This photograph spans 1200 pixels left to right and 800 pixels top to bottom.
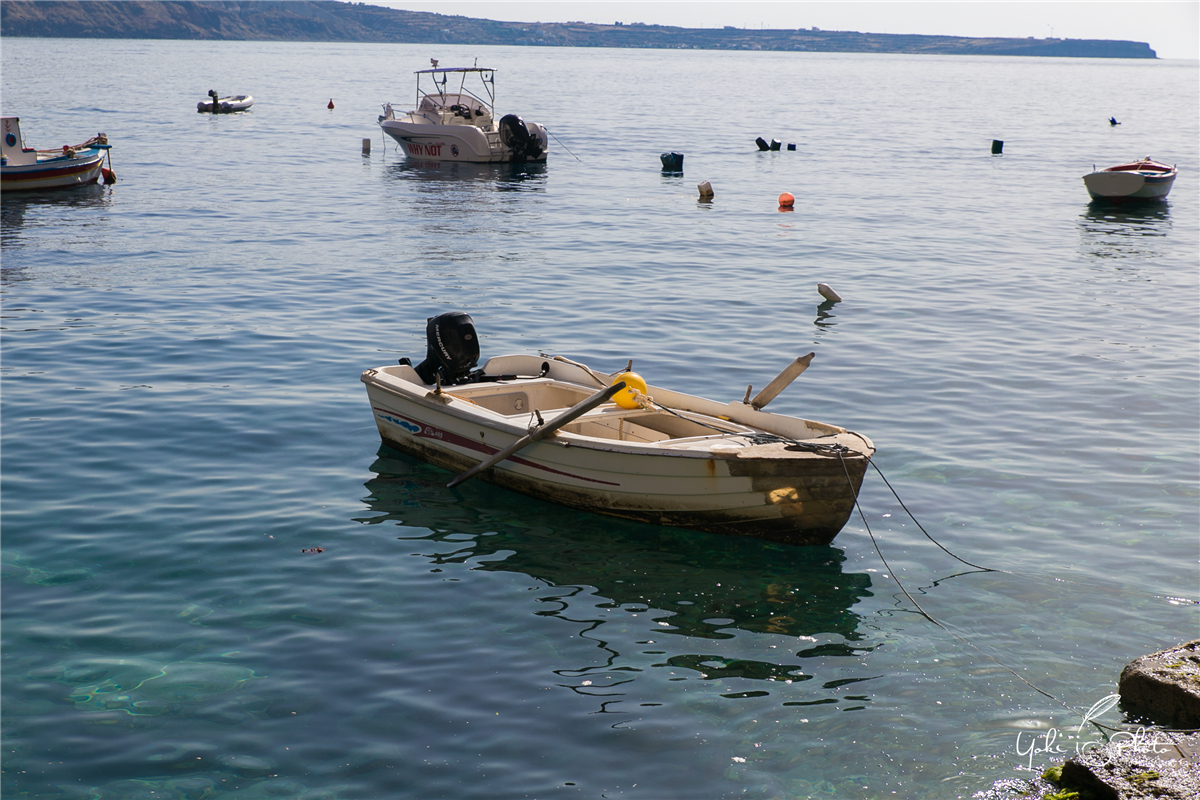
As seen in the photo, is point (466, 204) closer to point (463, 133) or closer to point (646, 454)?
point (463, 133)

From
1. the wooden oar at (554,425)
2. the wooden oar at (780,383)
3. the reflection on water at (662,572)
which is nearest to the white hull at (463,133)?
the reflection on water at (662,572)

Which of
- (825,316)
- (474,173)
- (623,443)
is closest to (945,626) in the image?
(623,443)

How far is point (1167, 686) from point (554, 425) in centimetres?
594

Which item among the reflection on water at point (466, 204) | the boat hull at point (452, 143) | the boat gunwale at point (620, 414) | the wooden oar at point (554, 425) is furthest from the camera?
the boat hull at point (452, 143)

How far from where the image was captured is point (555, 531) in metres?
10.7

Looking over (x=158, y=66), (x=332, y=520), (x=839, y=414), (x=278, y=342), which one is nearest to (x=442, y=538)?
(x=332, y=520)

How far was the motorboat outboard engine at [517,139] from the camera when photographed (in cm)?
4184

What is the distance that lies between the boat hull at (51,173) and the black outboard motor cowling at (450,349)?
25.3 m

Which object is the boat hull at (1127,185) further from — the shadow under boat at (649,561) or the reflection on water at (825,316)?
the shadow under boat at (649,561)

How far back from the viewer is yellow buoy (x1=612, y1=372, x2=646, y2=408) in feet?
37.5

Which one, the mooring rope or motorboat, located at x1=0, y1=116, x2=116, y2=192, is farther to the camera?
motorboat, located at x1=0, y1=116, x2=116, y2=192

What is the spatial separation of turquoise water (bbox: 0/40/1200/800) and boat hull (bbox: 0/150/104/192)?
3.74 metres

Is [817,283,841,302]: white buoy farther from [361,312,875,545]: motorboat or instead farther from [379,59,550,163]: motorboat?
[379,59,550,163]: motorboat

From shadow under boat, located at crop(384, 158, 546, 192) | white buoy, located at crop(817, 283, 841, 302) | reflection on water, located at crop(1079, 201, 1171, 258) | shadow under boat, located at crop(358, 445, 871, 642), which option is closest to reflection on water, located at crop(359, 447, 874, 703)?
shadow under boat, located at crop(358, 445, 871, 642)
